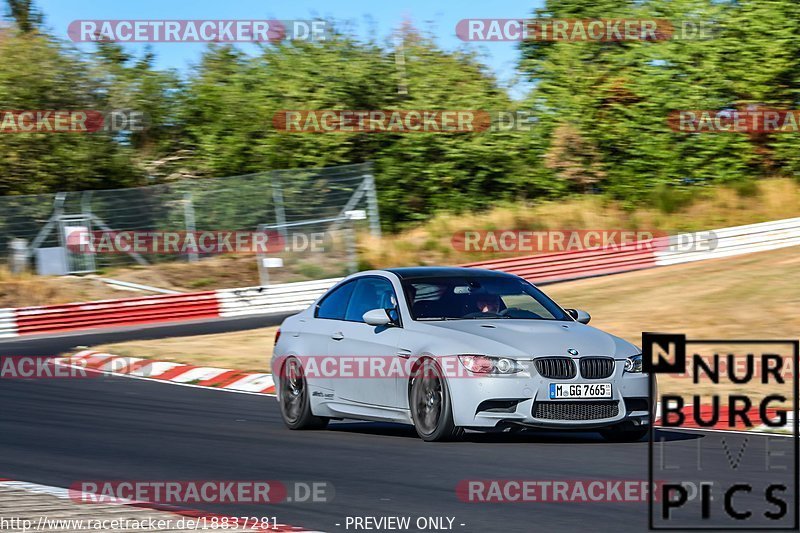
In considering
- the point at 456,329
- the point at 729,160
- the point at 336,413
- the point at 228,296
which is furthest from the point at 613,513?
the point at 729,160

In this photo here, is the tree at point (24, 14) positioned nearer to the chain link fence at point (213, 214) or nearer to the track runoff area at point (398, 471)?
the chain link fence at point (213, 214)

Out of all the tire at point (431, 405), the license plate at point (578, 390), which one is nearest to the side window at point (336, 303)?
the tire at point (431, 405)

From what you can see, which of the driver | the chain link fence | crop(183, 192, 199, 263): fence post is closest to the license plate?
the driver

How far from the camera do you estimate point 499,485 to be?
26.0 feet

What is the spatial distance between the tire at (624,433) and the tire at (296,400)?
8.45ft

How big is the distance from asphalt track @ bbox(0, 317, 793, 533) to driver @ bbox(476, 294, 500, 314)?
1.02 m

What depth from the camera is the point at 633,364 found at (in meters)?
10.1

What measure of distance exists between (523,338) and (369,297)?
75.0 inches

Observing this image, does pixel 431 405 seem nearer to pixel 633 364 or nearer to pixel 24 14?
pixel 633 364

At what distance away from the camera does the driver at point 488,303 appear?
1094 centimetres

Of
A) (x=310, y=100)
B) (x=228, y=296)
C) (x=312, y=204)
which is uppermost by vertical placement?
(x=310, y=100)

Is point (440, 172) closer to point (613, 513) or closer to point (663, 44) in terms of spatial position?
point (663, 44)

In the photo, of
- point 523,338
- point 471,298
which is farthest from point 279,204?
point 523,338

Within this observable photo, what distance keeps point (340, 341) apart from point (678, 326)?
9.69 meters
